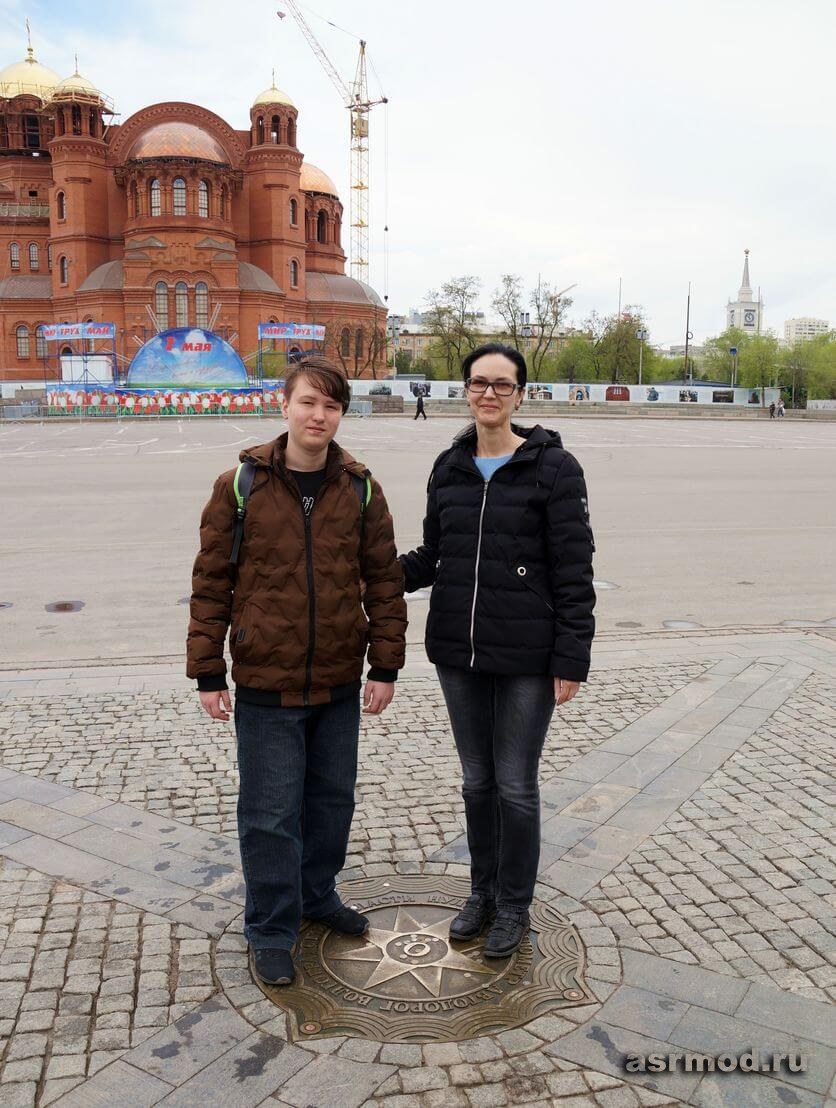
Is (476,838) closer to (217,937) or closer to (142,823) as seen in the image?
(217,937)

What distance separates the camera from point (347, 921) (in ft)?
11.4

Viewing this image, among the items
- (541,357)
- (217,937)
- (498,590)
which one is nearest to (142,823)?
(217,937)

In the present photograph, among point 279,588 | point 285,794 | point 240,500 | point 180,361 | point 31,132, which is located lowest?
point 285,794

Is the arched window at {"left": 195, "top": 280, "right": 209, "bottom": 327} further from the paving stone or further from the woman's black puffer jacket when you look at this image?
the paving stone

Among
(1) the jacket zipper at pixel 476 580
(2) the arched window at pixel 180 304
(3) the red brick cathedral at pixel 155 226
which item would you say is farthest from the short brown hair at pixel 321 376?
(2) the arched window at pixel 180 304

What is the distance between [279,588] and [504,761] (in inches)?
39.0

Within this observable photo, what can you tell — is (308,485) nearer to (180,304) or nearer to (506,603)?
(506,603)

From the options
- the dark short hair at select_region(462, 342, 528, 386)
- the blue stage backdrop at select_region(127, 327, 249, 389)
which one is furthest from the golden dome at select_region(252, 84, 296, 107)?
the dark short hair at select_region(462, 342, 528, 386)

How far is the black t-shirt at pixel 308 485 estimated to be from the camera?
3.15m

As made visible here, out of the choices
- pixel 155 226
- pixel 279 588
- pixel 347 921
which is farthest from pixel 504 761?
pixel 155 226

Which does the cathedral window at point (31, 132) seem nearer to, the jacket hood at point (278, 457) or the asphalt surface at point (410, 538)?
the asphalt surface at point (410, 538)

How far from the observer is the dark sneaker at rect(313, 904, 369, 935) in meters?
3.47

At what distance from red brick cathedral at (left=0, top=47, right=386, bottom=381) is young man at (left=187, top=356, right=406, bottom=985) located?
63.4 metres

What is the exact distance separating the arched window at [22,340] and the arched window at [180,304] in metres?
13.0
